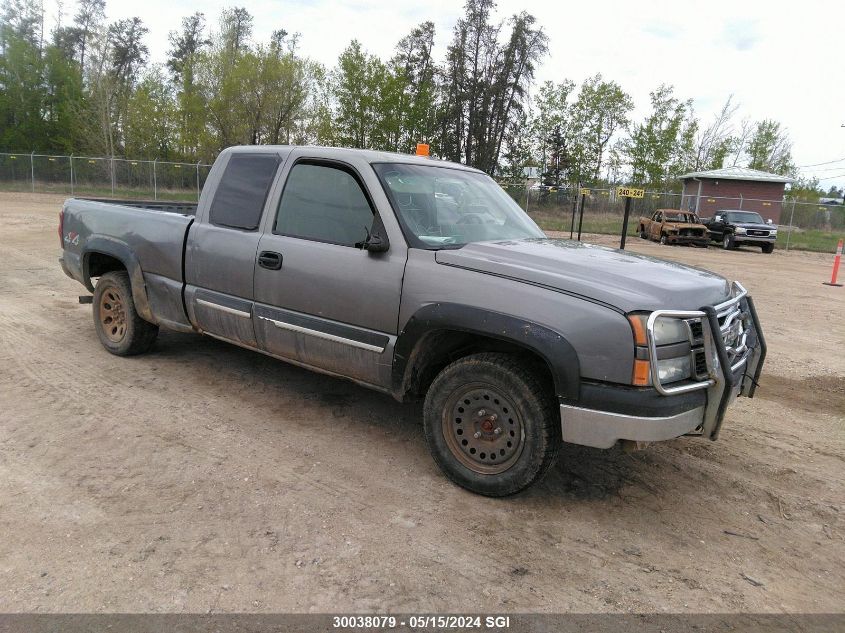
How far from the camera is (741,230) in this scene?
25.7 meters

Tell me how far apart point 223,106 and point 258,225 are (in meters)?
42.0

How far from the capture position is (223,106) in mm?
42500

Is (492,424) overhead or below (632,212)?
below

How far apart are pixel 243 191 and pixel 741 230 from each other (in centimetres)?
2546

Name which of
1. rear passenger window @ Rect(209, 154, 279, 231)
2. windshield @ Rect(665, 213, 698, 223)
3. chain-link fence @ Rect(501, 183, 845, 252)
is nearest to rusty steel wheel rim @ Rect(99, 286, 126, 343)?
rear passenger window @ Rect(209, 154, 279, 231)

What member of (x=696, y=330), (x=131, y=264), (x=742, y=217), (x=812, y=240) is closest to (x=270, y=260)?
(x=131, y=264)

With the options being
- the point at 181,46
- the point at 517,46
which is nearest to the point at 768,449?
the point at 517,46

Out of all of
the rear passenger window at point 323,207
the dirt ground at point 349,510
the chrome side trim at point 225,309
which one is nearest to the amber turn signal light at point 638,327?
the dirt ground at point 349,510

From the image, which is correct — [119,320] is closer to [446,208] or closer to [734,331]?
[446,208]

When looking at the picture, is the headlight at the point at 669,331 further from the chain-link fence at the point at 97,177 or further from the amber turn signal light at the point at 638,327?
the chain-link fence at the point at 97,177

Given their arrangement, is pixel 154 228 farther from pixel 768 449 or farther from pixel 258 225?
pixel 768 449

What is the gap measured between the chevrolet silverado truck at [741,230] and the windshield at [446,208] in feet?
79.5

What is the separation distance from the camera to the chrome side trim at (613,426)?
315cm

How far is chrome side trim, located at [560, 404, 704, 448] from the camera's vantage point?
10.3 ft
